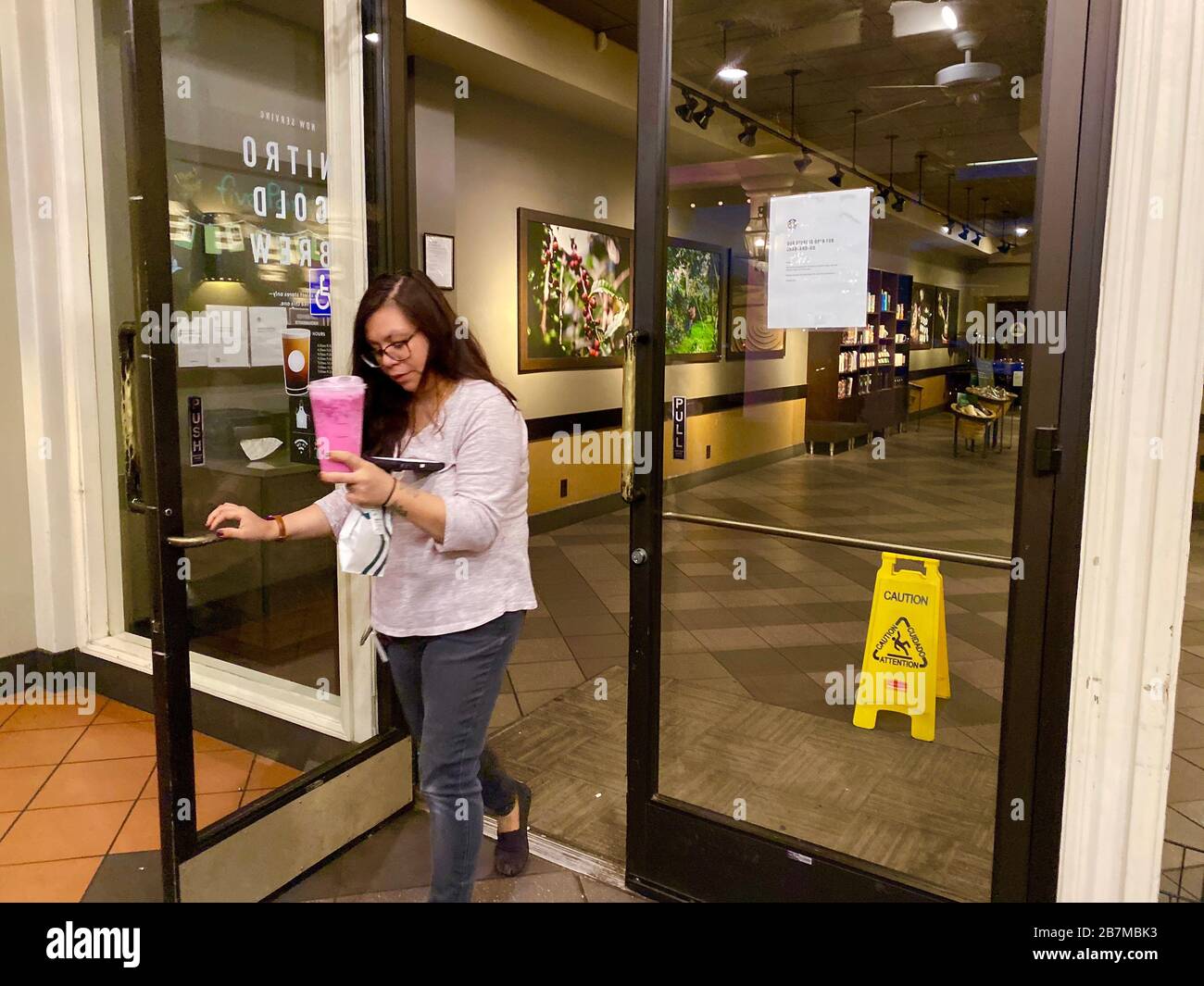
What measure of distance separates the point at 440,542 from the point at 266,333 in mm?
1349

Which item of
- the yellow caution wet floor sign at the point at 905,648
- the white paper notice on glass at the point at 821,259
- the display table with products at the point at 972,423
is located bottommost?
the yellow caution wet floor sign at the point at 905,648

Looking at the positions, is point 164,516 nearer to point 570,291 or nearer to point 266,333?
point 266,333

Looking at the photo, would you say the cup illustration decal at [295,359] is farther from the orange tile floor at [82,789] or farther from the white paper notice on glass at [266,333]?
the orange tile floor at [82,789]

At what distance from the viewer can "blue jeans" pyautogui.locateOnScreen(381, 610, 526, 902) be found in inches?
70.9

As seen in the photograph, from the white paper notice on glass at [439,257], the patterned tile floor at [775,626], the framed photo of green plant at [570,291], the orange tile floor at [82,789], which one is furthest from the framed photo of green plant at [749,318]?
the framed photo of green plant at [570,291]

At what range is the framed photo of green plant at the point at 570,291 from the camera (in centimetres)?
634

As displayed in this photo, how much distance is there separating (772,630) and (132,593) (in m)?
2.98

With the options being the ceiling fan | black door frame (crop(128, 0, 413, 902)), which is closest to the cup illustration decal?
black door frame (crop(128, 0, 413, 902))

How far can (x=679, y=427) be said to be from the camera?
2330 mm

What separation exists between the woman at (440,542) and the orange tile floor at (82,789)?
769 mm

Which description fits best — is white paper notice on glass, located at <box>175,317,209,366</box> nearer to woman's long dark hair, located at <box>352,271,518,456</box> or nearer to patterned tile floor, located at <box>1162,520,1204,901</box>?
woman's long dark hair, located at <box>352,271,518,456</box>

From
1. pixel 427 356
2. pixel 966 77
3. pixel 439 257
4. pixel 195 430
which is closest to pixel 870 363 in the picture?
pixel 966 77
